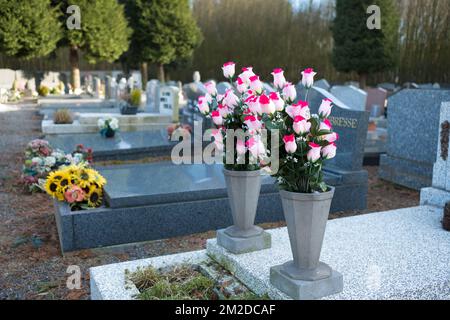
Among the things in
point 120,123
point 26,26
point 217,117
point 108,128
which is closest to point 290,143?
point 217,117

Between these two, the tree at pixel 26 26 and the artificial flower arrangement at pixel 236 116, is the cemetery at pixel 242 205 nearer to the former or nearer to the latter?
the artificial flower arrangement at pixel 236 116

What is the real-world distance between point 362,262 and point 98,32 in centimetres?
2022

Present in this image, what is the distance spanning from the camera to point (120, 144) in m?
8.64

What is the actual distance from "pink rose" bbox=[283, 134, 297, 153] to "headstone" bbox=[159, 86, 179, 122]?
8781 mm

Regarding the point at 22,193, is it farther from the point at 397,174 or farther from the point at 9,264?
the point at 397,174

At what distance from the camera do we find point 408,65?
773 inches

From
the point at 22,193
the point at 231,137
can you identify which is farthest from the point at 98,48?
the point at 231,137

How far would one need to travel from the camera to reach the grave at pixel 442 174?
485cm

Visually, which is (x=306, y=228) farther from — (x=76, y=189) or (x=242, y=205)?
(x=76, y=189)

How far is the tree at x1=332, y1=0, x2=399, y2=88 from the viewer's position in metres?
18.1

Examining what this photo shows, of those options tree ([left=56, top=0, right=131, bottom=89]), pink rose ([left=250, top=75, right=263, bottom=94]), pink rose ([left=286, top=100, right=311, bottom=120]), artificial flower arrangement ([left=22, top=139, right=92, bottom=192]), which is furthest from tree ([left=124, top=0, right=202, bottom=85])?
pink rose ([left=286, top=100, right=311, bottom=120])

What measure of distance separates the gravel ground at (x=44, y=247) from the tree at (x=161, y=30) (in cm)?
1763

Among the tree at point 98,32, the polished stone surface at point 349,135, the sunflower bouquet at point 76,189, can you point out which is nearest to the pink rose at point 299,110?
the sunflower bouquet at point 76,189

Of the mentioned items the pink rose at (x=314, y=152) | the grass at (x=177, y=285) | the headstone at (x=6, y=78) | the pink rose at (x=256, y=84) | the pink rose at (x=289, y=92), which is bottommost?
the grass at (x=177, y=285)
